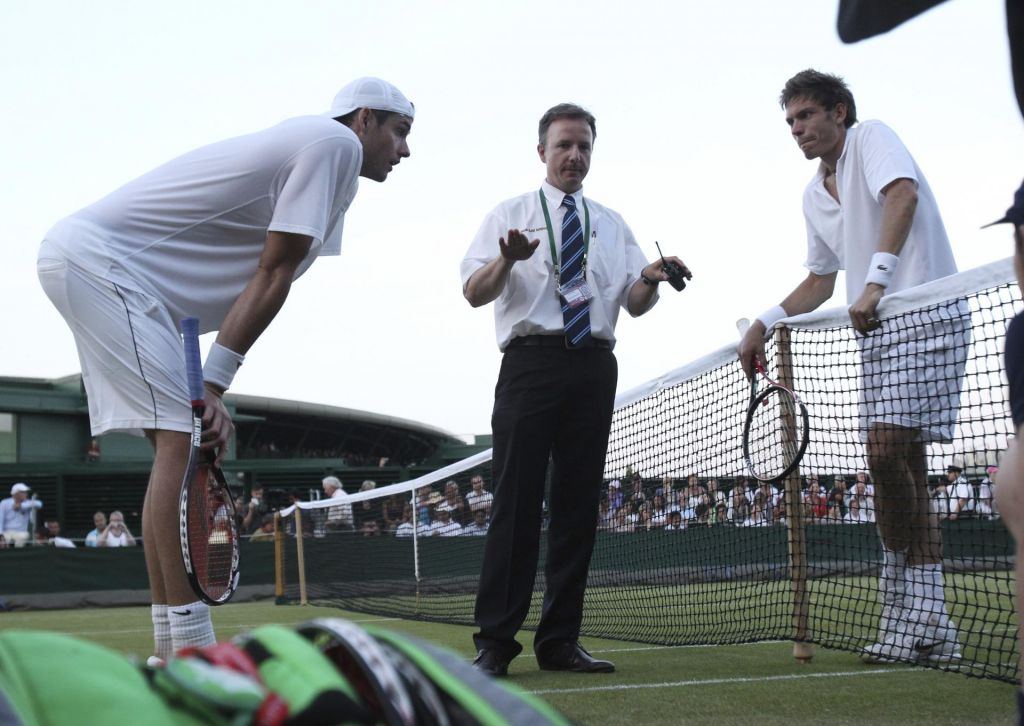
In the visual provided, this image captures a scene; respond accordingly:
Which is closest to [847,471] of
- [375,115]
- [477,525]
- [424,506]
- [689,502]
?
[689,502]

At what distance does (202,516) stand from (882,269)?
2.60 m

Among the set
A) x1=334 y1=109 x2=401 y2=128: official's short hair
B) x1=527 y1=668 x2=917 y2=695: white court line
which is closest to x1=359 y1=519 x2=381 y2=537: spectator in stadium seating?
x1=527 y1=668 x2=917 y2=695: white court line

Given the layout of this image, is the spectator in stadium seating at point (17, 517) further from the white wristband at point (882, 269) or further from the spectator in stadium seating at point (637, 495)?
the white wristband at point (882, 269)

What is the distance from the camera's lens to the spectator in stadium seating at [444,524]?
484 inches

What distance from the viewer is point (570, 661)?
15.5ft

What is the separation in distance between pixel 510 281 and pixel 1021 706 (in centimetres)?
330

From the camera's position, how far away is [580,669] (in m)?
4.68

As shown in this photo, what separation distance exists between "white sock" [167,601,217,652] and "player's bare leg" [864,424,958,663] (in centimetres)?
256

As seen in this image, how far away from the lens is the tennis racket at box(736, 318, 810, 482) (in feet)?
14.8

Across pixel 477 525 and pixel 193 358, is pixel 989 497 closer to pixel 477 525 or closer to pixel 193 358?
pixel 193 358

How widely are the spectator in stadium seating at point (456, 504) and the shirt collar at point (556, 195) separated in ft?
24.2

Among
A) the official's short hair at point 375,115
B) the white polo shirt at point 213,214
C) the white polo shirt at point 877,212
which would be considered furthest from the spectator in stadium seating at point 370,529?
the white polo shirt at point 213,214

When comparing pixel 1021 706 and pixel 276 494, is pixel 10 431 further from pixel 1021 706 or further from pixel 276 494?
pixel 1021 706

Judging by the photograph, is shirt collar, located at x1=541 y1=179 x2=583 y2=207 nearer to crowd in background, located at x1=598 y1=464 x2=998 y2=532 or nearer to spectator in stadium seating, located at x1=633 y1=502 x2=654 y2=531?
crowd in background, located at x1=598 y1=464 x2=998 y2=532
